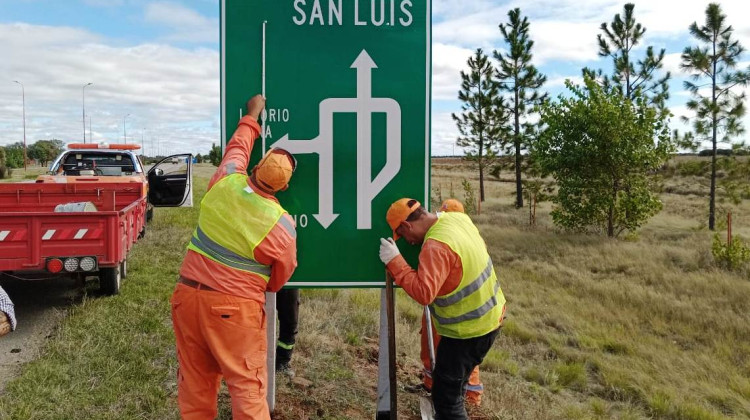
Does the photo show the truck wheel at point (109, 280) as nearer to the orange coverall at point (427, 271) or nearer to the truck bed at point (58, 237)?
the truck bed at point (58, 237)

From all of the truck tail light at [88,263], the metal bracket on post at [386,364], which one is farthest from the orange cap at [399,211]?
the truck tail light at [88,263]

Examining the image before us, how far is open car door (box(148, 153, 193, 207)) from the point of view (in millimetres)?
7666

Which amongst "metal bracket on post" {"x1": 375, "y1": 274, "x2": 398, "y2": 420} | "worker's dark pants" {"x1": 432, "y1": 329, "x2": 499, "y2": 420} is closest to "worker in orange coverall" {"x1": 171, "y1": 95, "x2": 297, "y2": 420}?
"metal bracket on post" {"x1": 375, "y1": 274, "x2": 398, "y2": 420}

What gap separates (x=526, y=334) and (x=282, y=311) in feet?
13.6

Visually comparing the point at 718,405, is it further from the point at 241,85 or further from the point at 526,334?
the point at 241,85

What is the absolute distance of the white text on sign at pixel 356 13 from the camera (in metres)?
3.07

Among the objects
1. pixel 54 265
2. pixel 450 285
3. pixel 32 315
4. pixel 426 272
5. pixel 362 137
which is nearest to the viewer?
pixel 426 272

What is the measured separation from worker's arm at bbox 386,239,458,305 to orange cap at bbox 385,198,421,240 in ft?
0.58

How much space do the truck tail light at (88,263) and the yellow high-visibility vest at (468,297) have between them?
163 inches

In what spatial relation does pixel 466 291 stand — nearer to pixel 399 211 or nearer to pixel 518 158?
pixel 399 211

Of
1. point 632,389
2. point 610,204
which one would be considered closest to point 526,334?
point 632,389

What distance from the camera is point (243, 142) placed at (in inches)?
119

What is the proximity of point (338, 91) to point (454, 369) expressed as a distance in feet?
5.83

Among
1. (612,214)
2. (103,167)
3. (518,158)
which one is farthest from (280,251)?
(518,158)
